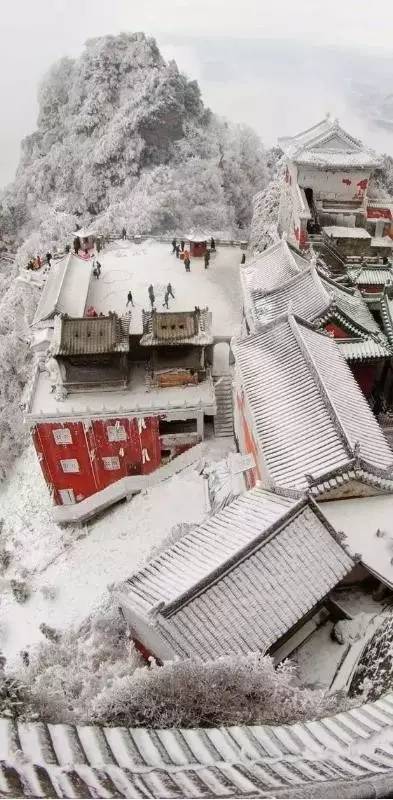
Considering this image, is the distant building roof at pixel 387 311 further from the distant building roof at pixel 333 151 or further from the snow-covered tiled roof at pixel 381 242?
the distant building roof at pixel 333 151

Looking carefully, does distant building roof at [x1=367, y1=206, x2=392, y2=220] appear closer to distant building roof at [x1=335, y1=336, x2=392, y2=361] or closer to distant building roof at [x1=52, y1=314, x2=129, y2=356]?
distant building roof at [x1=335, y1=336, x2=392, y2=361]

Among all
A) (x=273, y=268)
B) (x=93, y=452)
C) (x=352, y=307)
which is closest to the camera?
(x=93, y=452)

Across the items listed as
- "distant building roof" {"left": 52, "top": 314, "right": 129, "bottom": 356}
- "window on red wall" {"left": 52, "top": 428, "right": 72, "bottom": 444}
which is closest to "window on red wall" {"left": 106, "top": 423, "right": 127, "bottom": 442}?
"window on red wall" {"left": 52, "top": 428, "right": 72, "bottom": 444}

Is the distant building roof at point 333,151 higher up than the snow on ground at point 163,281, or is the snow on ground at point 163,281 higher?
the distant building roof at point 333,151

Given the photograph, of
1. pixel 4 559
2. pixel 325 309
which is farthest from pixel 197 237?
pixel 4 559

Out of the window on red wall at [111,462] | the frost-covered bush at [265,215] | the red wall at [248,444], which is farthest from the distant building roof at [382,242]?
the window on red wall at [111,462]

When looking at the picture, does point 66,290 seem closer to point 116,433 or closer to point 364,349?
point 116,433
